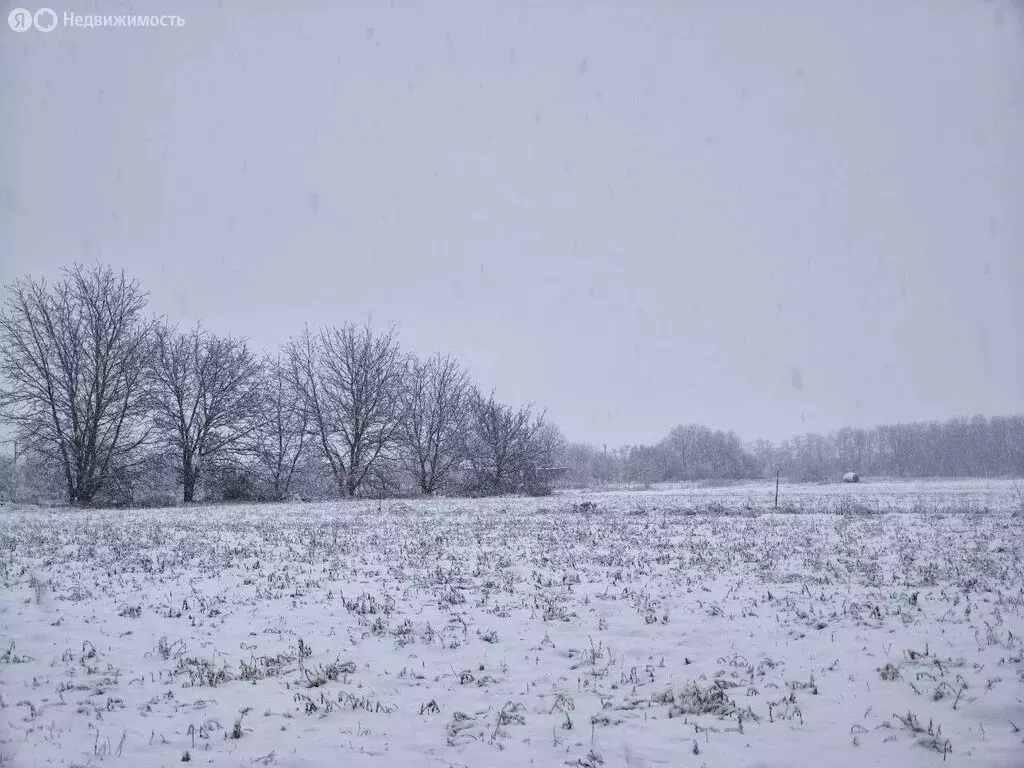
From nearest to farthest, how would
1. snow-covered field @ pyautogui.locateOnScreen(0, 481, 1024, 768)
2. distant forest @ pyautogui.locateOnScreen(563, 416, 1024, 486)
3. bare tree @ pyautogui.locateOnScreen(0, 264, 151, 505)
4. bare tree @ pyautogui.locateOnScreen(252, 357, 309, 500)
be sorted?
1. snow-covered field @ pyautogui.locateOnScreen(0, 481, 1024, 768)
2. bare tree @ pyautogui.locateOnScreen(0, 264, 151, 505)
3. bare tree @ pyautogui.locateOnScreen(252, 357, 309, 500)
4. distant forest @ pyautogui.locateOnScreen(563, 416, 1024, 486)

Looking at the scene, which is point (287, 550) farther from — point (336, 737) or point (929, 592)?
point (929, 592)

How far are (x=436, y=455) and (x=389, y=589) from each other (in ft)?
130

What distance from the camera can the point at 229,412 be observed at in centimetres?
3956

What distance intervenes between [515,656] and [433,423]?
144ft

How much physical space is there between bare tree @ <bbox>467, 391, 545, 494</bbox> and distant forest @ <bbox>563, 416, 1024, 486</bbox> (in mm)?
37900

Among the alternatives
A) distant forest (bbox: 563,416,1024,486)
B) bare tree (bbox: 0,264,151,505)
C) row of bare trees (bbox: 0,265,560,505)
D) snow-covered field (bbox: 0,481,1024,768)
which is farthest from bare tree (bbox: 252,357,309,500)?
distant forest (bbox: 563,416,1024,486)

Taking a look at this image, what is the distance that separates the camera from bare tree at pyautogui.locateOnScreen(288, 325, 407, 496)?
1784 inches

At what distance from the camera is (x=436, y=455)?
4891 cm

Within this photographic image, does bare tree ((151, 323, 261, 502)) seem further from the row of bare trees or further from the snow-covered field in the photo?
the snow-covered field

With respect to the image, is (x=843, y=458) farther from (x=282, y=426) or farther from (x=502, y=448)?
(x=282, y=426)

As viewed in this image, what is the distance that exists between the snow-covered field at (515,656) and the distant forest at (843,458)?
74161 mm

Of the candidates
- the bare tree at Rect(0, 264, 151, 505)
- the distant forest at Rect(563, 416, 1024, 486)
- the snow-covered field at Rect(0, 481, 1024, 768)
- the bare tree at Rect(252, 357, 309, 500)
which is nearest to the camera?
the snow-covered field at Rect(0, 481, 1024, 768)

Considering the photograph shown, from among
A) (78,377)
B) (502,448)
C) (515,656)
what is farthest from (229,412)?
(515,656)

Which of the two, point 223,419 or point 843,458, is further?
point 843,458
